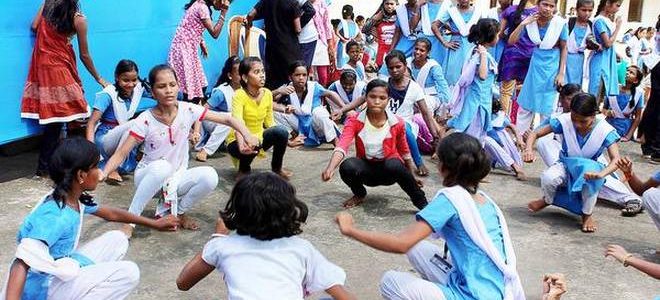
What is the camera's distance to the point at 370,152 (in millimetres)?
4637

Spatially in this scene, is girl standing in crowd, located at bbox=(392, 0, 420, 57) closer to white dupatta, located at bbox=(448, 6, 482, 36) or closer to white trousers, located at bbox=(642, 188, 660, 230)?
white dupatta, located at bbox=(448, 6, 482, 36)

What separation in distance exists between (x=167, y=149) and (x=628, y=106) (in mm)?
4955

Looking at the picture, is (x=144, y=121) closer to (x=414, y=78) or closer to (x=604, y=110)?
(x=414, y=78)

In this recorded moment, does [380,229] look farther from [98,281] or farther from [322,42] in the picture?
[322,42]

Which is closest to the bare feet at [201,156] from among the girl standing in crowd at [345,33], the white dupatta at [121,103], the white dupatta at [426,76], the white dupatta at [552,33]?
the white dupatta at [121,103]

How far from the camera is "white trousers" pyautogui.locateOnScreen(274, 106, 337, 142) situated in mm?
6305

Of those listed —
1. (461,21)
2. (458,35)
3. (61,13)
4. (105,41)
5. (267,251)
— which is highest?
(61,13)

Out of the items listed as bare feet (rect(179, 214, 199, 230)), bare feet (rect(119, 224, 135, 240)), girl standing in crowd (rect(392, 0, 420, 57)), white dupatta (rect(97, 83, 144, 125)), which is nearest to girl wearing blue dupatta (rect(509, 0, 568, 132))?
girl standing in crowd (rect(392, 0, 420, 57))

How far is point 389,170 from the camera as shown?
4.54 meters

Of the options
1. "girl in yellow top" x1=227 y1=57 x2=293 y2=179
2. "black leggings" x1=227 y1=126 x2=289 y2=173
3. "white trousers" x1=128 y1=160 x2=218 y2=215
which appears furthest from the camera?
"black leggings" x1=227 y1=126 x2=289 y2=173

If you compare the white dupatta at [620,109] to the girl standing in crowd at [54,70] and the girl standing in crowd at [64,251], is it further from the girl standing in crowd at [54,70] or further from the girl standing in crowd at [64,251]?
the girl standing in crowd at [64,251]

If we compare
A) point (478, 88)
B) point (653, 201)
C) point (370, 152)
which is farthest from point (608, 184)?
point (370, 152)

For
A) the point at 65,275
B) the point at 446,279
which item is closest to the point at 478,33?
the point at 446,279

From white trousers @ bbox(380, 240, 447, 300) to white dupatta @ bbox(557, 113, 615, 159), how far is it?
1886 millimetres
